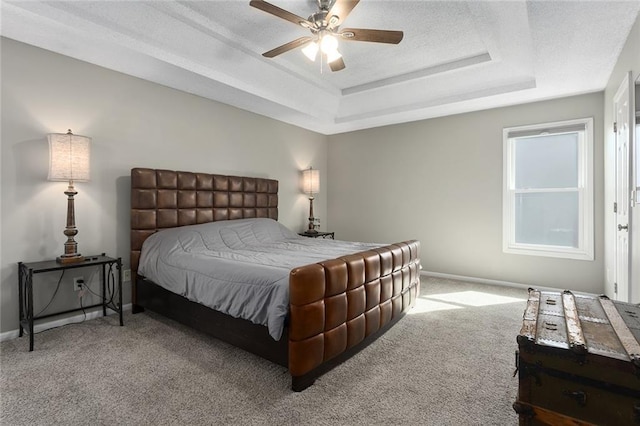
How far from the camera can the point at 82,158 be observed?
2664mm

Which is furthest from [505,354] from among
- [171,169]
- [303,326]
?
[171,169]

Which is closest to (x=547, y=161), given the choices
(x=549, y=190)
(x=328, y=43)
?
(x=549, y=190)

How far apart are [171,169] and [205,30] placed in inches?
60.0

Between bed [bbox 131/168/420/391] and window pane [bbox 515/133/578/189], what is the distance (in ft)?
7.01

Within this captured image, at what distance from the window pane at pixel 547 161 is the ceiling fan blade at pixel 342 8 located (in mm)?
3163

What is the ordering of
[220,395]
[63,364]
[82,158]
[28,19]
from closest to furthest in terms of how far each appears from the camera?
[220,395] < [63,364] < [28,19] < [82,158]

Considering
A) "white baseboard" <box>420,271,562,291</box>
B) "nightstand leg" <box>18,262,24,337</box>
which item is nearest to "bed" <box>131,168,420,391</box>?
"nightstand leg" <box>18,262,24,337</box>

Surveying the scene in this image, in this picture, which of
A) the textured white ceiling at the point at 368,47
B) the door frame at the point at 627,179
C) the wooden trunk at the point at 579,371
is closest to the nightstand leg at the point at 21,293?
the textured white ceiling at the point at 368,47

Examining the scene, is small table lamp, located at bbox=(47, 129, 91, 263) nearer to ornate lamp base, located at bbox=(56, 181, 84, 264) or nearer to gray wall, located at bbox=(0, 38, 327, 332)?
ornate lamp base, located at bbox=(56, 181, 84, 264)

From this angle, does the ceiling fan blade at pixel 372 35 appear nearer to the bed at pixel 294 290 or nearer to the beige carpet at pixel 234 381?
the bed at pixel 294 290

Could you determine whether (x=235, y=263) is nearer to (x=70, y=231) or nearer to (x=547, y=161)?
(x=70, y=231)

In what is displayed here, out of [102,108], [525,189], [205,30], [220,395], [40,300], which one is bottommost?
[220,395]

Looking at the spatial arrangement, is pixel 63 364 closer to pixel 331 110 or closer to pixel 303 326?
pixel 303 326

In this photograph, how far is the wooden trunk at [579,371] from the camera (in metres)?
0.98
